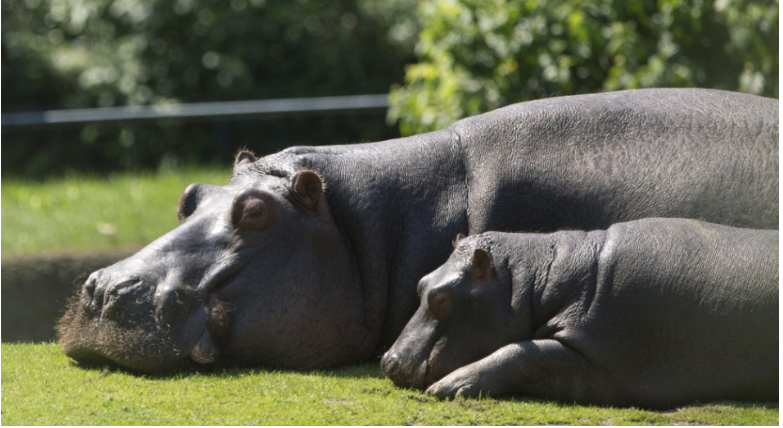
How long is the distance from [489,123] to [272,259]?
4.35 feet

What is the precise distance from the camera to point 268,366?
6.25 metres

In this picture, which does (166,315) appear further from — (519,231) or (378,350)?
(519,231)

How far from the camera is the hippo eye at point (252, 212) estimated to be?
627 cm

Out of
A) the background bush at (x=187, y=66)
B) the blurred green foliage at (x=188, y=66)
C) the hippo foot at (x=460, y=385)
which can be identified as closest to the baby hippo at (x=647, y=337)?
the hippo foot at (x=460, y=385)

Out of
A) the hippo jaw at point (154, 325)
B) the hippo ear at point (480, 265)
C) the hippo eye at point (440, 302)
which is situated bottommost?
the hippo jaw at point (154, 325)

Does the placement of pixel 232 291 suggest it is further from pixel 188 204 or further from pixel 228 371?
pixel 188 204

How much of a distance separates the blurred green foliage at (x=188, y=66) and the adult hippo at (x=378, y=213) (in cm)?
967

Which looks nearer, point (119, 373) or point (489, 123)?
point (119, 373)

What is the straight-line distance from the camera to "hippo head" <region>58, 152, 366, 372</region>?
604 cm

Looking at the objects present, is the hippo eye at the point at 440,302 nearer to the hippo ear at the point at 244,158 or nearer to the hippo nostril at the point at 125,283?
the hippo nostril at the point at 125,283

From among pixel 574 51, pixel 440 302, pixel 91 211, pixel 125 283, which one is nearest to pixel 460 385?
pixel 440 302

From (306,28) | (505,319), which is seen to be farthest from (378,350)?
(306,28)

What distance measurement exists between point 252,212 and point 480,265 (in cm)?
118

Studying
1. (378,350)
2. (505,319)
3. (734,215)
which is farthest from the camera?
(378,350)
